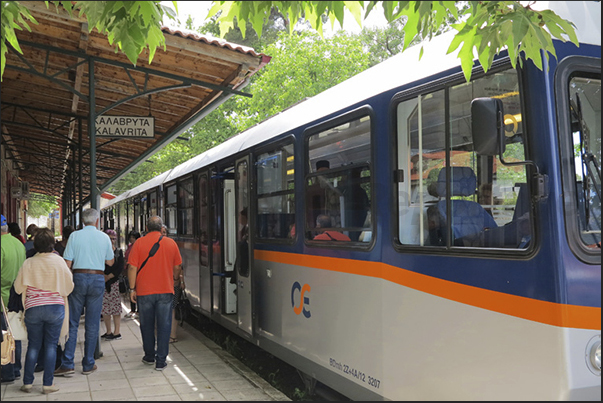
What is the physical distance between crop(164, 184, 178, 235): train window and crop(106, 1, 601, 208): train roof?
4.84 meters

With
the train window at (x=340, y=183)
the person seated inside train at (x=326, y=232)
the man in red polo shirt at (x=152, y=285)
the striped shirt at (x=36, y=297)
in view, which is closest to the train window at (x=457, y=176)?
the train window at (x=340, y=183)

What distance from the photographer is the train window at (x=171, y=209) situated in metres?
12.9

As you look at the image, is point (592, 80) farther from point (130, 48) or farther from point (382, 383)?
point (130, 48)

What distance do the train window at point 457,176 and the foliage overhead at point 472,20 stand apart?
1.72 feet

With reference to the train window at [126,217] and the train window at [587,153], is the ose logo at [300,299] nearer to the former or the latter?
the train window at [587,153]

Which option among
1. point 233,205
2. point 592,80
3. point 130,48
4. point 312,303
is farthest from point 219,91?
point 592,80

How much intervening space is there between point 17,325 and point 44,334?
13.0 inches

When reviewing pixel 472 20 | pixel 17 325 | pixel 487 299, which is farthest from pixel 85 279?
pixel 472 20

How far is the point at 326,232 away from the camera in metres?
6.05

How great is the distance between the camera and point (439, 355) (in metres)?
4.41

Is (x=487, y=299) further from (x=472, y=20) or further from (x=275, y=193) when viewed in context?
(x=275, y=193)

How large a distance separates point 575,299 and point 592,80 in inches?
55.8

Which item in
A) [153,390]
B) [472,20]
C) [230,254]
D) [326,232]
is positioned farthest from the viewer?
[230,254]

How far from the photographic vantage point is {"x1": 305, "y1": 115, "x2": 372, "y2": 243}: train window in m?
5.42
